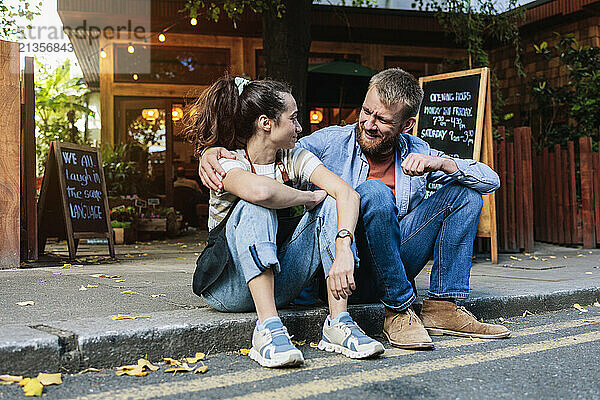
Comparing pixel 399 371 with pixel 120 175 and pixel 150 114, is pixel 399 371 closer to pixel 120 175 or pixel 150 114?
pixel 120 175

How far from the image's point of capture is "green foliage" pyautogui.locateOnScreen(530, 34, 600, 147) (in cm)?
1009

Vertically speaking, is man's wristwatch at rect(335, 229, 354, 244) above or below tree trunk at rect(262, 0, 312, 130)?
below

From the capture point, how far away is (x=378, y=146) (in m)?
3.46

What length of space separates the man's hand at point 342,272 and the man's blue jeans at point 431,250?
316 mm

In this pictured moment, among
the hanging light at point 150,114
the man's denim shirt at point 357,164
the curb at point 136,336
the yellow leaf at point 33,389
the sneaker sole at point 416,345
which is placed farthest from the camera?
the hanging light at point 150,114

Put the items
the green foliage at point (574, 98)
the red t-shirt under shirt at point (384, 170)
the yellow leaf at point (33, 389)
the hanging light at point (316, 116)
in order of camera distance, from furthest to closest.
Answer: the hanging light at point (316, 116) < the green foliage at point (574, 98) < the red t-shirt under shirt at point (384, 170) < the yellow leaf at point (33, 389)

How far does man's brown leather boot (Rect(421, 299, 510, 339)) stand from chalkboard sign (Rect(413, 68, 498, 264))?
9.53 ft

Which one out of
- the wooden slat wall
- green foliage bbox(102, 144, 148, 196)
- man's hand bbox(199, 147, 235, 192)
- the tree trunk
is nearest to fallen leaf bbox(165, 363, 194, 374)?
man's hand bbox(199, 147, 235, 192)

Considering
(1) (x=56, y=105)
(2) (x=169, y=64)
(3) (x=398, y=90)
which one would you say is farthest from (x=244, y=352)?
(1) (x=56, y=105)

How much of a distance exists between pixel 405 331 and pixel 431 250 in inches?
21.1

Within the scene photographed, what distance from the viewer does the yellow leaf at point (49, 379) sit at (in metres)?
2.36

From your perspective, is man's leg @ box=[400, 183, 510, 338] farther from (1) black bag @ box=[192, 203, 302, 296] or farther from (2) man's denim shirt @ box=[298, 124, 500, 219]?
(1) black bag @ box=[192, 203, 302, 296]

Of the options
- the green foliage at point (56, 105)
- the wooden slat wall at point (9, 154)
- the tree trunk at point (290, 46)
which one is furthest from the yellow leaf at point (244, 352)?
the green foliage at point (56, 105)

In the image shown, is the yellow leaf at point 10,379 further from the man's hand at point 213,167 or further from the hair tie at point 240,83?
the hair tie at point 240,83
